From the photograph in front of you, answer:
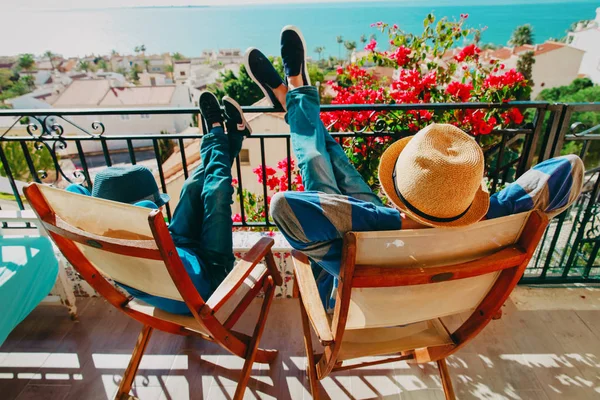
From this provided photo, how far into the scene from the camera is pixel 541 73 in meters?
32.9

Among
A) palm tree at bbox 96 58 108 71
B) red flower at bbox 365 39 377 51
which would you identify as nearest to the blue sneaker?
red flower at bbox 365 39 377 51

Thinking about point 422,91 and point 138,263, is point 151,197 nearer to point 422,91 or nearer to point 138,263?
point 138,263

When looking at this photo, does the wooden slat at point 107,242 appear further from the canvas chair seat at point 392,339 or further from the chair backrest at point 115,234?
the canvas chair seat at point 392,339

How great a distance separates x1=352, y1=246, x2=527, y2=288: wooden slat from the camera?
80 cm

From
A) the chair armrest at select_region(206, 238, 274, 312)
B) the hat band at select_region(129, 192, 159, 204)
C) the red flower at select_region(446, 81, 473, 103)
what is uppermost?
the red flower at select_region(446, 81, 473, 103)

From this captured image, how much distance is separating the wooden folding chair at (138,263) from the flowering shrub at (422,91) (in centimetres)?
112

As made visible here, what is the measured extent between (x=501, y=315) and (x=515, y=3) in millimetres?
249921

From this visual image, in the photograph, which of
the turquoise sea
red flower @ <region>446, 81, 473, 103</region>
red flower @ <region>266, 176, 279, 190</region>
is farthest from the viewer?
the turquoise sea

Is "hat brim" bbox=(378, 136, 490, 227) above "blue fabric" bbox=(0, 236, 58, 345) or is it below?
above

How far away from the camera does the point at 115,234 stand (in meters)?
1.02

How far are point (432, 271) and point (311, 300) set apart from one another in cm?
43

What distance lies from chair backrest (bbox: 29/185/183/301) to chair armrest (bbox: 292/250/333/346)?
1.37 feet

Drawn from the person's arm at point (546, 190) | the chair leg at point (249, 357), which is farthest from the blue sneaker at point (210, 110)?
the person's arm at point (546, 190)

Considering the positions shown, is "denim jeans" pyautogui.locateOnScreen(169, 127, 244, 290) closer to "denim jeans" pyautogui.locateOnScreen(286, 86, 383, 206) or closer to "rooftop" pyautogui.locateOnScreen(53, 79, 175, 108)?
"denim jeans" pyautogui.locateOnScreen(286, 86, 383, 206)
